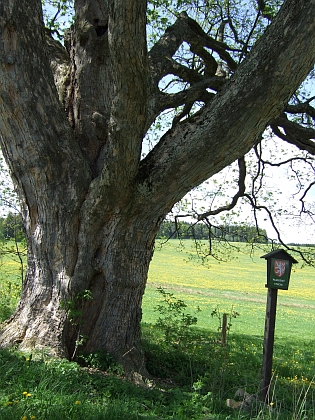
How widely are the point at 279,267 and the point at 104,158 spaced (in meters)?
2.40

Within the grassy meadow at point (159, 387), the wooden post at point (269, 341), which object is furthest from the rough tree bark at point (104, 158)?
the wooden post at point (269, 341)

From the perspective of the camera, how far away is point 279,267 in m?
4.96

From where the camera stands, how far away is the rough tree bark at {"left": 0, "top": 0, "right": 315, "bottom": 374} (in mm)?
4188

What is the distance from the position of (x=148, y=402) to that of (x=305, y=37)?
12.1ft

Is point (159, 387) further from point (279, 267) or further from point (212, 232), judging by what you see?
point (212, 232)

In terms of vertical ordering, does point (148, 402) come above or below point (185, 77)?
below

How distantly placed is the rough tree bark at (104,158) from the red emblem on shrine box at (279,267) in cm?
128

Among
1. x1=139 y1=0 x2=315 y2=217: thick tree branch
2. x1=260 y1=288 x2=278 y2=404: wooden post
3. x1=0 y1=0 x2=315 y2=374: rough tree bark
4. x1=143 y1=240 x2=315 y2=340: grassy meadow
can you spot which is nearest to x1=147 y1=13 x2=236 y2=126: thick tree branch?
x1=0 y1=0 x2=315 y2=374: rough tree bark

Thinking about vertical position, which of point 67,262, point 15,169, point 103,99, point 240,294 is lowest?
point 240,294

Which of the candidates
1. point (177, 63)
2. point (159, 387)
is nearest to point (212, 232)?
point (177, 63)

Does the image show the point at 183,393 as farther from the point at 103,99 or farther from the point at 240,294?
the point at 240,294

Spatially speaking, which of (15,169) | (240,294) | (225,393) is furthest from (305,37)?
(240,294)

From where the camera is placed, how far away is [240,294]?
2814cm

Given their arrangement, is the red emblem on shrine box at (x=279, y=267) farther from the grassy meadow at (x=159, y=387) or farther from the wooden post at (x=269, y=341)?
the grassy meadow at (x=159, y=387)
